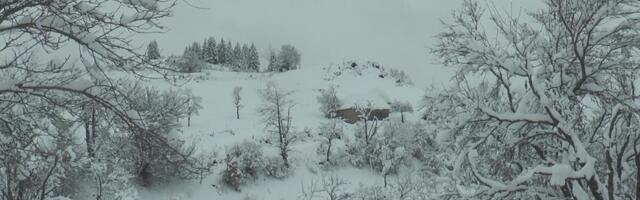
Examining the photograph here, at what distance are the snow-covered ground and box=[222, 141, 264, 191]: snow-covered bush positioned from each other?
0.53m

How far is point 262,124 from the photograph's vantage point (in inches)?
1912

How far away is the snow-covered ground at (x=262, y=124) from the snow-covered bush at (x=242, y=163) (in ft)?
1.73

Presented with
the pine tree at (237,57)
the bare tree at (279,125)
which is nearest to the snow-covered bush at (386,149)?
the bare tree at (279,125)

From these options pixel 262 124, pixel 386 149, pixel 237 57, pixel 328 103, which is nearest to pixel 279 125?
pixel 262 124

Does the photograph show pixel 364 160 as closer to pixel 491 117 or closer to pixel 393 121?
pixel 393 121

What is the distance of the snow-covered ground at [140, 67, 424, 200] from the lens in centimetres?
3294

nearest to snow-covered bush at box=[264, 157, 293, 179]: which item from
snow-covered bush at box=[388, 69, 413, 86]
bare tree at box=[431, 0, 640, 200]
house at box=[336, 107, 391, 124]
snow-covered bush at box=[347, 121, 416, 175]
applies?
snow-covered bush at box=[347, 121, 416, 175]

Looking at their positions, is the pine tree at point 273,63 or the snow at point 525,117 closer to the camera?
the snow at point 525,117

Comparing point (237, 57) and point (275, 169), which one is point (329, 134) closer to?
point (275, 169)

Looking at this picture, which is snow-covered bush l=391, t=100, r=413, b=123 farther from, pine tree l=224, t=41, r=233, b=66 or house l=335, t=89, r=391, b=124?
pine tree l=224, t=41, r=233, b=66

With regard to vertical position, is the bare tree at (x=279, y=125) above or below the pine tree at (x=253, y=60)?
below

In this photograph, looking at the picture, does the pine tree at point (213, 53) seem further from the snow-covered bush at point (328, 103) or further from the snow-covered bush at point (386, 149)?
the snow-covered bush at point (386, 149)

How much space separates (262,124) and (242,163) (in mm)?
13864

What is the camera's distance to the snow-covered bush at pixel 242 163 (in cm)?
3344
